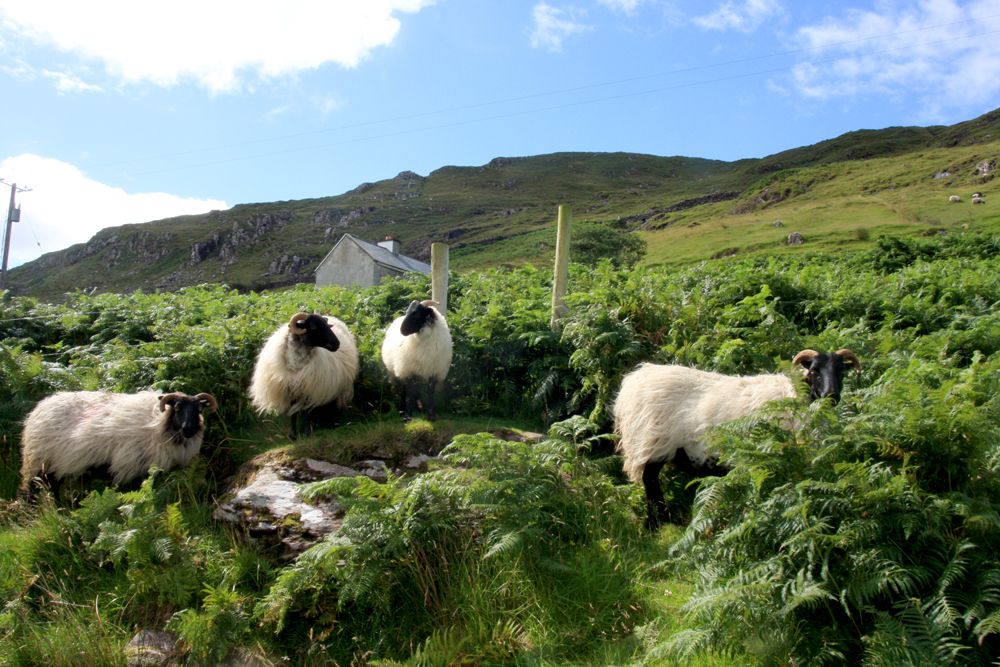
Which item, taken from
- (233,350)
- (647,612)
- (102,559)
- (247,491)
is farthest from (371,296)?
(647,612)

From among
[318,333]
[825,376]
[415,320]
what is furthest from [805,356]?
[318,333]

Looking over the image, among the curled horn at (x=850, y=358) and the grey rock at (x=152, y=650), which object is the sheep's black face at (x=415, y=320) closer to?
the grey rock at (x=152, y=650)

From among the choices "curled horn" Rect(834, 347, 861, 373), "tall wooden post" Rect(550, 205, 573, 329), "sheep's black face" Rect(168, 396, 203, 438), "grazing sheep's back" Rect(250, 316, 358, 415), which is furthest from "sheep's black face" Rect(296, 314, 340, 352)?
"curled horn" Rect(834, 347, 861, 373)

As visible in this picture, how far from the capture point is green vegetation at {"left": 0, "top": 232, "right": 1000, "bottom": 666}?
4.70 metres

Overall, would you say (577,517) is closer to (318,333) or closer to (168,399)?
(318,333)

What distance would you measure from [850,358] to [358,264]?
3499cm

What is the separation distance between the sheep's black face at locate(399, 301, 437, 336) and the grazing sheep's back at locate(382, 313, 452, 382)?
0.09 m

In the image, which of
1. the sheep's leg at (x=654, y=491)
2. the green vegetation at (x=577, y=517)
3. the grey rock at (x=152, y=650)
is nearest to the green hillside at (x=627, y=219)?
the green vegetation at (x=577, y=517)

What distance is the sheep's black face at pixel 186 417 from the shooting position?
8750 millimetres

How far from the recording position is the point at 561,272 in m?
11.8

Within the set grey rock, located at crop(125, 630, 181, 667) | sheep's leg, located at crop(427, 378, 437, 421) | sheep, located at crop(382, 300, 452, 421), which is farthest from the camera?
sheep, located at crop(382, 300, 452, 421)

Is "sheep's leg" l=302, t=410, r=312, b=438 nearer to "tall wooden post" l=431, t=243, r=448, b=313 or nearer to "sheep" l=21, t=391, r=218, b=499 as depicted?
"sheep" l=21, t=391, r=218, b=499

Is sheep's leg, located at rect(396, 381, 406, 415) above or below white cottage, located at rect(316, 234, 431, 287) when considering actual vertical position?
below

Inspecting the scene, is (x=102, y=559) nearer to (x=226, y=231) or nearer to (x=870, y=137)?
(x=226, y=231)
